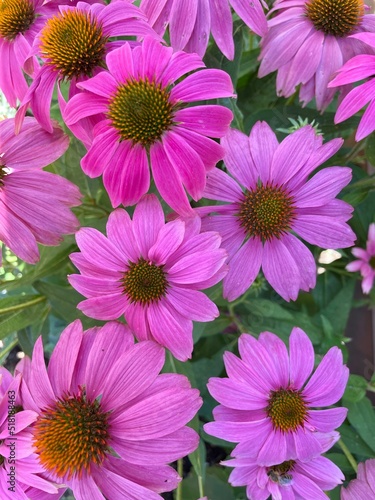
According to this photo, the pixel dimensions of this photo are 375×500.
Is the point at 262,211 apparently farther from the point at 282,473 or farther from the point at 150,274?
the point at 282,473

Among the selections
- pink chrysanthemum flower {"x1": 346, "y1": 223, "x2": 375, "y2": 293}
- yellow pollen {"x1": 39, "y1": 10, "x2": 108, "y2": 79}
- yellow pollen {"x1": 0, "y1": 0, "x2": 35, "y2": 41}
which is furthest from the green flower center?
yellow pollen {"x1": 0, "y1": 0, "x2": 35, "y2": 41}

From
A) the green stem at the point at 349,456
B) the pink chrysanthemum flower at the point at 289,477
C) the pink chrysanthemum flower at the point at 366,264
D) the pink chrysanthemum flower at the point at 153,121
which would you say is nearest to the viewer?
the pink chrysanthemum flower at the point at 153,121

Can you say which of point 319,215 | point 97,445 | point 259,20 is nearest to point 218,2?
point 259,20

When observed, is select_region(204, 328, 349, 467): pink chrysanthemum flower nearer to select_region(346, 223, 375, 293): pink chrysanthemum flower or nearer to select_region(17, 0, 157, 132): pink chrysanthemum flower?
select_region(346, 223, 375, 293): pink chrysanthemum flower

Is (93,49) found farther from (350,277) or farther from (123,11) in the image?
(350,277)

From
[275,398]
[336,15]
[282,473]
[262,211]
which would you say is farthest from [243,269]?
[336,15]

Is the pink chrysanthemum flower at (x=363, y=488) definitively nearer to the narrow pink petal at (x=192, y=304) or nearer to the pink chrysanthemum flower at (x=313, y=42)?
the narrow pink petal at (x=192, y=304)

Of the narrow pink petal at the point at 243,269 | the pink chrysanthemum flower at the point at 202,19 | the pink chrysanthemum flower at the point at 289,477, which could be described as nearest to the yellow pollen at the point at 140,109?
the pink chrysanthemum flower at the point at 202,19
